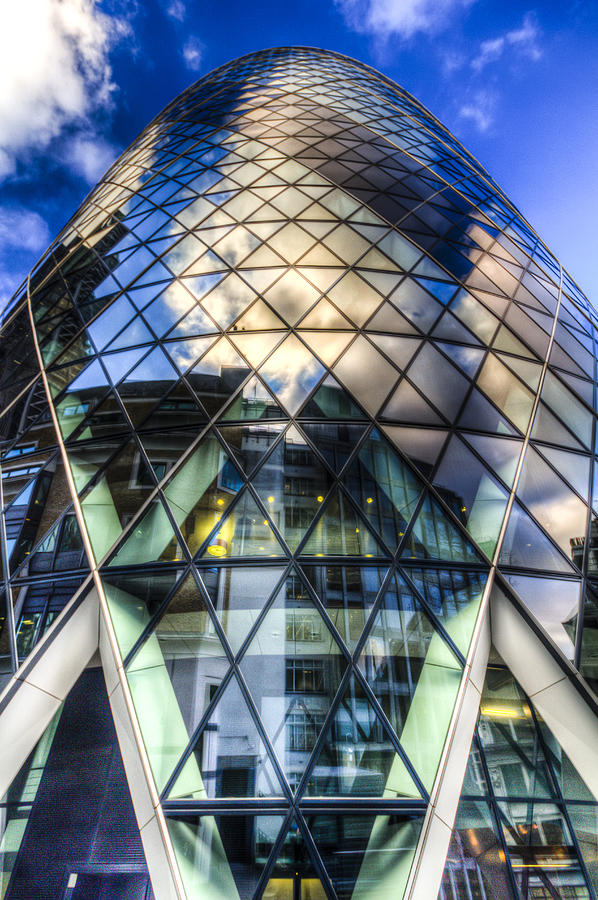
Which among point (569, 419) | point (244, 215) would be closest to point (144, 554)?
point (569, 419)

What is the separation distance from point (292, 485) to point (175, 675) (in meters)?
4.38

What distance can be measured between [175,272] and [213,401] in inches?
239

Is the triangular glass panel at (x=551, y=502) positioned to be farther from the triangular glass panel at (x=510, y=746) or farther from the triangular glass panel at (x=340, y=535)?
the triangular glass panel at (x=340, y=535)

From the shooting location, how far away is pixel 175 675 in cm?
889

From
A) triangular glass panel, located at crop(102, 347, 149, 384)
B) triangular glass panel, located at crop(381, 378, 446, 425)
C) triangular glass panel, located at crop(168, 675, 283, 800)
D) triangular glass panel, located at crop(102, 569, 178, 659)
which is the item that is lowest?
triangular glass panel, located at crop(168, 675, 283, 800)

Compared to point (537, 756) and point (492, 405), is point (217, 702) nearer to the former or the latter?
point (537, 756)

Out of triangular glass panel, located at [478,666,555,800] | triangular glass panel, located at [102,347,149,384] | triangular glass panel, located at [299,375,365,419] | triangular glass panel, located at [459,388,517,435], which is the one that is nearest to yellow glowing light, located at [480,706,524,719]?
triangular glass panel, located at [478,666,555,800]

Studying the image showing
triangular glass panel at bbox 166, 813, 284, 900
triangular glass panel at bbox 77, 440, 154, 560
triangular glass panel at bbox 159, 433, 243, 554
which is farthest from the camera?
triangular glass panel at bbox 77, 440, 154, 560

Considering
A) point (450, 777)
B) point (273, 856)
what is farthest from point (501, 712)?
point (273, 856)

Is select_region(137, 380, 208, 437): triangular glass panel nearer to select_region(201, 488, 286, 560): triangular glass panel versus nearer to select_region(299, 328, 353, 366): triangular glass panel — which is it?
select_region(201, 488, 286, 560): triangular glass panel

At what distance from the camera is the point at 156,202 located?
64.1 feet

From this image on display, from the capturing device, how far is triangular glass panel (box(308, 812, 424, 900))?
738 cm

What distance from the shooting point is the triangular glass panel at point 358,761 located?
306 inches

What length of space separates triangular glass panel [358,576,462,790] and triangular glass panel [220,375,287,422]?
16.1 feet
